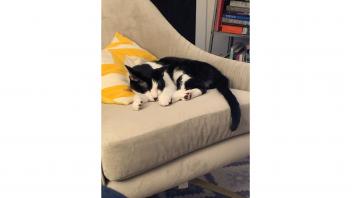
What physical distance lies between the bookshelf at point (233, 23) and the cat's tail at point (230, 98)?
0.09 meters

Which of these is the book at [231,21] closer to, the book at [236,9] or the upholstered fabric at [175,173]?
the book at [236,9]

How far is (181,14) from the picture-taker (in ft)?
2.25

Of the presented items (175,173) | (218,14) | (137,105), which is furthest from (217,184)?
(218,14)

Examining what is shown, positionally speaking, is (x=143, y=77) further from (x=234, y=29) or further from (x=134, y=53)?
(x=234, y=29)

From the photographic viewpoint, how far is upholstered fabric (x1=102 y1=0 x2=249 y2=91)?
65 centimetres

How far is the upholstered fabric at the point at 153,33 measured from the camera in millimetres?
653

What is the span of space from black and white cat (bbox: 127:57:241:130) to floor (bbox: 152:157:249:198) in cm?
10

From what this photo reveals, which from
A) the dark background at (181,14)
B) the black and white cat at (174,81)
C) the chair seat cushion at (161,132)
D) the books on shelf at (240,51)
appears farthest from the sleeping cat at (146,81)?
the books on shelf at (240,51)

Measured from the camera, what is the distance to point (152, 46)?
3.20ft

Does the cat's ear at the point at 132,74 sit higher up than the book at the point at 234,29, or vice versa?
the book at the point at 234,29

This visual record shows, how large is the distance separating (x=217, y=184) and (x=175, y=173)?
0.12m
